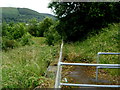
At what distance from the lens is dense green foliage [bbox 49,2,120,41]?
9.46 meters

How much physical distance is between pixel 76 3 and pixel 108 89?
761cm

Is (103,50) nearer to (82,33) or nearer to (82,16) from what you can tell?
(82,33)

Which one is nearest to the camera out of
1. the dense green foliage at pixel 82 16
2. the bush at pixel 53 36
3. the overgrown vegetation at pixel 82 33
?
the overgrown vegetation at pixel 82 33

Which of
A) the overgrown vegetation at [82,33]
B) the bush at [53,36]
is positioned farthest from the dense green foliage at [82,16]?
the bush at [53,36]

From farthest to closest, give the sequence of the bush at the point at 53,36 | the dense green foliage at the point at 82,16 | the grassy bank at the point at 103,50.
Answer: the bush at the point at 53,36 → the dense green foliage at the point at 82,16 → the grassy bank at the point at 103,50

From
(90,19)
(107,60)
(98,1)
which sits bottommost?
(107,60)

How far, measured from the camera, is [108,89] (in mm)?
3451

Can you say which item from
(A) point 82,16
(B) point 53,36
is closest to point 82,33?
(A) point 82,16

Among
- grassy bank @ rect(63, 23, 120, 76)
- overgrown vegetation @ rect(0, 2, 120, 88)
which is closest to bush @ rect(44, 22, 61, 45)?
overgrown vegetation @ rect(0, 2, 120, 88)

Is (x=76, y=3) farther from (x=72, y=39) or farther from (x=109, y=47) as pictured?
(x=109, y=47)

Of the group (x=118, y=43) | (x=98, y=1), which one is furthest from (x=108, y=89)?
(x=98, y=1)

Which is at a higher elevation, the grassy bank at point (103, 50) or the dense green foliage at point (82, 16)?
the dense green foliage at point (82, 16)

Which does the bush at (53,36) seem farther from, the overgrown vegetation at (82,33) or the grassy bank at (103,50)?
the grassy bank at (103,50)

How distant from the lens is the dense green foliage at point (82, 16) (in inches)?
372
